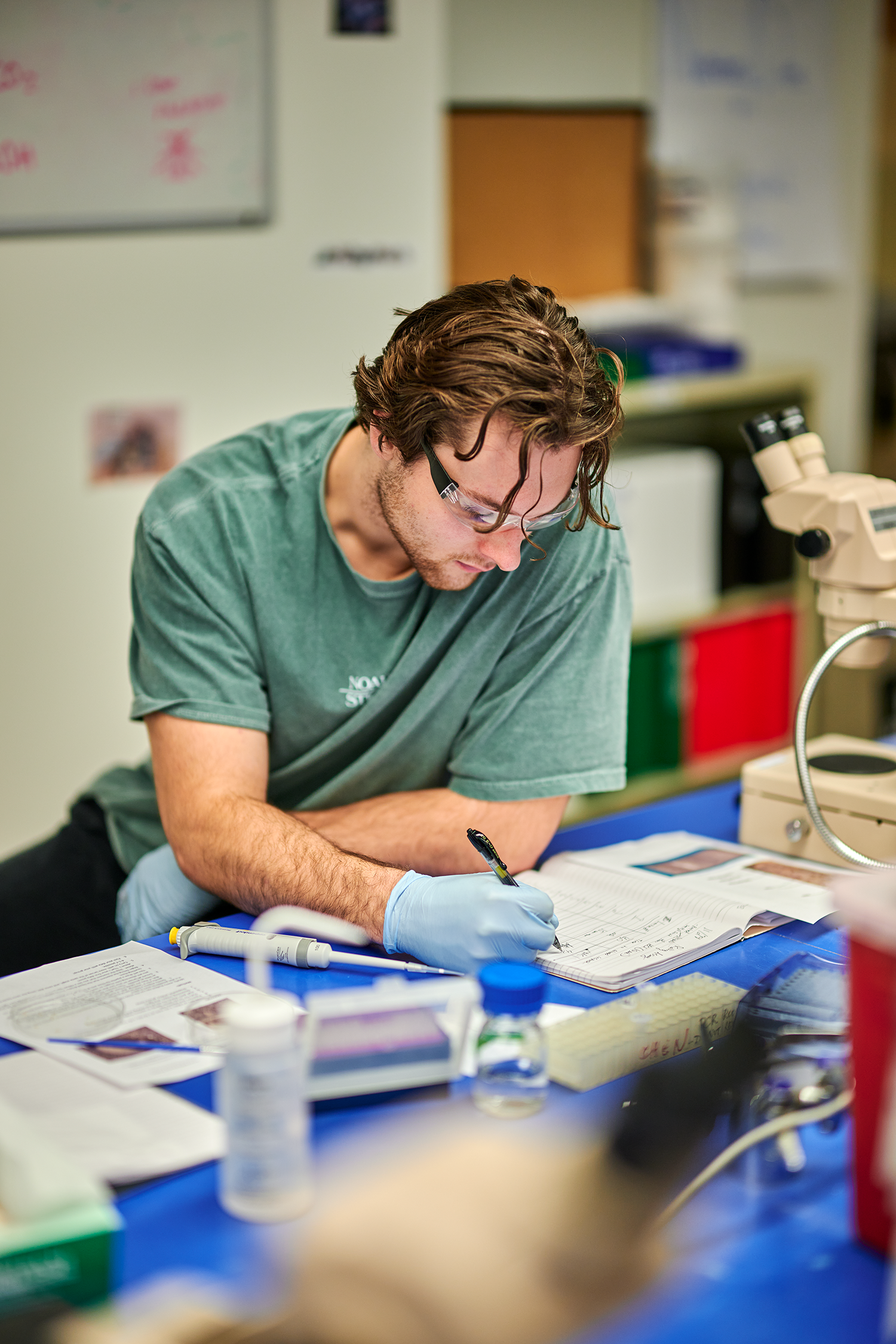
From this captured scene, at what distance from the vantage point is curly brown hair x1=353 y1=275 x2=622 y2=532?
138cm

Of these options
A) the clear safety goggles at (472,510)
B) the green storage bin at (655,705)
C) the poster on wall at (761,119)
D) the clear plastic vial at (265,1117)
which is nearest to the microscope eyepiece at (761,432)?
Result: the clear safety goggles at (472,510)

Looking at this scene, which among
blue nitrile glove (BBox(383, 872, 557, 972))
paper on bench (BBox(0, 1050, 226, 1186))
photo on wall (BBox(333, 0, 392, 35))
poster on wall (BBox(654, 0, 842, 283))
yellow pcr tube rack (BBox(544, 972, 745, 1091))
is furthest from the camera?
→ poster on wall (BBox(654, 0, 842, 283))

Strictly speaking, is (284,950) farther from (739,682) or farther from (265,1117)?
(739,682)

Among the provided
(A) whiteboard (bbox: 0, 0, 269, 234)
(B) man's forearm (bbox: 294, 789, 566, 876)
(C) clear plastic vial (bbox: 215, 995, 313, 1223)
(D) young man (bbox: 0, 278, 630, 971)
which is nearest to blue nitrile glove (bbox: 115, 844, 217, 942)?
(D) young man (bbox: 0, 278, 630, 971)

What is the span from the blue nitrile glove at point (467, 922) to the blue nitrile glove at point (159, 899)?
14.0 inches

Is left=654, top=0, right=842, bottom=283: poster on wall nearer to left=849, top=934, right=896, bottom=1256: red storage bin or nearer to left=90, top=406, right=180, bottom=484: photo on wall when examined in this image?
left=90, top=406, right=180, bottom=484: photo on wall

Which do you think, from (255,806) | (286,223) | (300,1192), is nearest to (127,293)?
(286,223)

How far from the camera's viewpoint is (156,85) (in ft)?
8.01

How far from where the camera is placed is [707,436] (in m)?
3.68

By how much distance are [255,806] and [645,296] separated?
2.49 metres

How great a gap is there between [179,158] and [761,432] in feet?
4.75

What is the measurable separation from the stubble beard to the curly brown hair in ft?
0.18

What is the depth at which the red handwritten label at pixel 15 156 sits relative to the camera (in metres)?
2.33

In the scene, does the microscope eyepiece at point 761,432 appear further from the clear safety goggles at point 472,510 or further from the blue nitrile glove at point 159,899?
the blue nitrile glove at point 159,899
